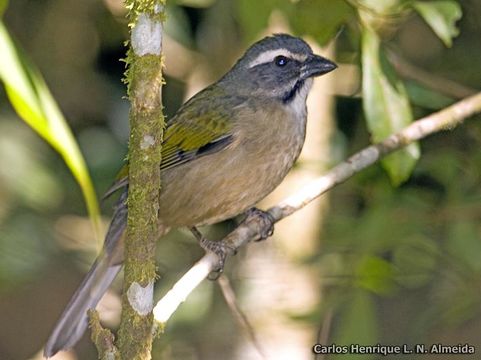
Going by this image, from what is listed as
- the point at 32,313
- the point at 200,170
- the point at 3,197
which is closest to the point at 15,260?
the point at 3,197

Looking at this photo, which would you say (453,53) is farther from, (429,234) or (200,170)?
(200,170)

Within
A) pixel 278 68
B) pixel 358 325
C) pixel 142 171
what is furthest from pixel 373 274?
pixel 142 171

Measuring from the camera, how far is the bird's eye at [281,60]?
4.88 meters

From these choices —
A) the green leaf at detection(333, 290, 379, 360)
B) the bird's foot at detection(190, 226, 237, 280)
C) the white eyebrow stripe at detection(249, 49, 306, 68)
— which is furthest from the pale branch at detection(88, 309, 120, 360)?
the white eyebrow stripe at detection(249, 49, 306, 68)

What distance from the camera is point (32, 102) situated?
2.78 metres

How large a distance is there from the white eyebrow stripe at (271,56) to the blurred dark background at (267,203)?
4.4 inches

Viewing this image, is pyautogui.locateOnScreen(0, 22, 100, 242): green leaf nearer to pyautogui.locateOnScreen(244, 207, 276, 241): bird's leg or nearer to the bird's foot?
the bird's foot

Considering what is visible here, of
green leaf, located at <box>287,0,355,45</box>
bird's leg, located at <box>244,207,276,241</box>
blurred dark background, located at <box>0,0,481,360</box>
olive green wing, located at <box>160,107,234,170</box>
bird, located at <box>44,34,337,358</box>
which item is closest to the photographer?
green leaf, located at <box>287,0,355,45</box>

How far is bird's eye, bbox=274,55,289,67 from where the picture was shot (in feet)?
16.0

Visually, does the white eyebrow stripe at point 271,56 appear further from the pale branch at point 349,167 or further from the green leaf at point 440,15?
the green leaf at point 440,15

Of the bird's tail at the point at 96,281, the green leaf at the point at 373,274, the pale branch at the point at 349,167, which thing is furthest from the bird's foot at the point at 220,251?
the green leaf at the point at 373,274

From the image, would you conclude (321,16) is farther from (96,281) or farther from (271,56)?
(96,281)

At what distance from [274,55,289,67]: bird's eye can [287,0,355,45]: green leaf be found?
698 millimetres

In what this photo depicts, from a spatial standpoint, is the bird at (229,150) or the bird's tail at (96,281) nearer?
the bird's tail at (96,281)
